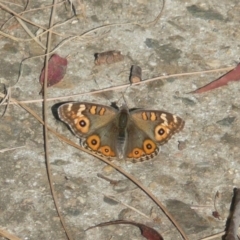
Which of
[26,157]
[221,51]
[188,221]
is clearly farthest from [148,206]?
[221,51]

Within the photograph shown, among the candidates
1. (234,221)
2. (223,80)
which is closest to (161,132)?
(234,221)

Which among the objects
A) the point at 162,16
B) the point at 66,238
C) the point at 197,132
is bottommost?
the point at 66,238

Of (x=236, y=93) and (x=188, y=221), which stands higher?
(x=236, y=93)

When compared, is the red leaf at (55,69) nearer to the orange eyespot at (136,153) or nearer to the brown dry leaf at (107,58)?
the brown dry leaf at (107,58)

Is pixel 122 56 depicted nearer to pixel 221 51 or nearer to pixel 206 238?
pixel 221 51

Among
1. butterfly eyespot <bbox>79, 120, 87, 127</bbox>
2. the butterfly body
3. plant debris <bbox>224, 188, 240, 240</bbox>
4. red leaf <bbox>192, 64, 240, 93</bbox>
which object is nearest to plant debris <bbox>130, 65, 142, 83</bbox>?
red leaf <bbox>192, 64, 240, 93</bbox>

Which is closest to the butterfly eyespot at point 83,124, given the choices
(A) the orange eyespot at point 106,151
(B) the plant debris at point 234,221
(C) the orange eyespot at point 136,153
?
(A) the orange eyespot at point 106,151

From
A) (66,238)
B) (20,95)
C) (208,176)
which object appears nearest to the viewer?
(66,238)

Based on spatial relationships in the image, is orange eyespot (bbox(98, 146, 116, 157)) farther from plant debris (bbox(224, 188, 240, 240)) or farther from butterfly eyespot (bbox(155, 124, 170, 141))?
plant debris (bbox(224, 188, 240, 240))
